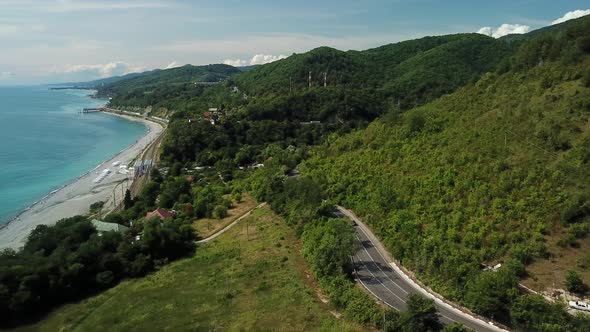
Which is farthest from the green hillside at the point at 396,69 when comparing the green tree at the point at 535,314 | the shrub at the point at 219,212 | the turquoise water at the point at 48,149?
the green tree at the point at 535,314

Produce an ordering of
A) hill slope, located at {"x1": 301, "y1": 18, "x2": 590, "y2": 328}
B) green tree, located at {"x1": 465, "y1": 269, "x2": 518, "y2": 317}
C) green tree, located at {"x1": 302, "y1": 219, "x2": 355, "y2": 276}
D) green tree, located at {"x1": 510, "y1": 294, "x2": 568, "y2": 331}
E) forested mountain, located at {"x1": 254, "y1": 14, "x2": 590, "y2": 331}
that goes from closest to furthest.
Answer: green tree, located at {"x1": 510, "y1": 294, "x2": 568, "y2": 331} → green tree, located at {"x1": 465, "y1": 269, "x2": 518, "y2": 317} → forested mountain, located at {"x1": 254, "y1": 14, "x2": 590, "y2": 331} → hill slope, located at {"x1": 301, "y1": 18, "x2": 590, "y2": 328} → green tree, located at {"x1": 302, "y1": 219, "x2": 355, "y2": 276}

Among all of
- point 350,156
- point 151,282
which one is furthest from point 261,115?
point 151,282

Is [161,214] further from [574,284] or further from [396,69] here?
[396,69]

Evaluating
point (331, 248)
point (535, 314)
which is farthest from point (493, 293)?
point (331, 248)

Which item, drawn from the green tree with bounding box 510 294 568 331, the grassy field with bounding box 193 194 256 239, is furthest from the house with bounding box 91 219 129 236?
the green tree with bounding box 510 294 568 331

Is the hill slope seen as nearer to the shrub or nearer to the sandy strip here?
the shrub
